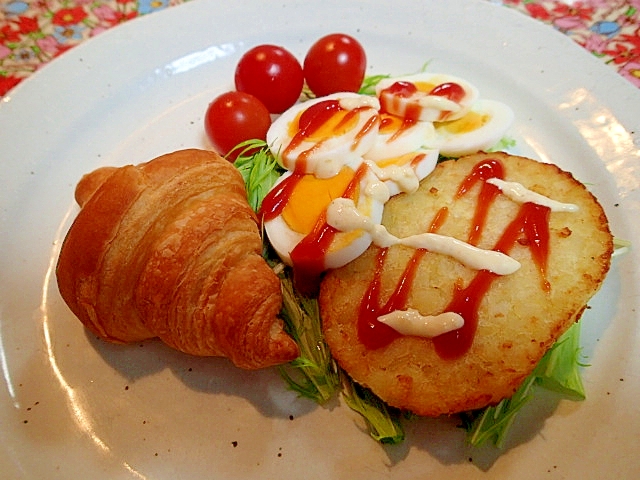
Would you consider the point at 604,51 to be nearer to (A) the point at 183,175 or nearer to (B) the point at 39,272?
(A) the point at 183,175

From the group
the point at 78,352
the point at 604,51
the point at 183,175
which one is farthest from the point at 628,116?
the point at 78,352

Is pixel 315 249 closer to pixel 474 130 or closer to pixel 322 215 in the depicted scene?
pixel 322 215

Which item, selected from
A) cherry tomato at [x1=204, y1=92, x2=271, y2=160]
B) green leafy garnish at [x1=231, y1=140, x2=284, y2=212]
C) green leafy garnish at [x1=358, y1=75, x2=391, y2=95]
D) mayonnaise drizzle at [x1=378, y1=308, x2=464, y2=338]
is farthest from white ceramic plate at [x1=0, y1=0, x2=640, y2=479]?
green leafy garnish at [x1=231, y1=140, x2=284, y2=212]

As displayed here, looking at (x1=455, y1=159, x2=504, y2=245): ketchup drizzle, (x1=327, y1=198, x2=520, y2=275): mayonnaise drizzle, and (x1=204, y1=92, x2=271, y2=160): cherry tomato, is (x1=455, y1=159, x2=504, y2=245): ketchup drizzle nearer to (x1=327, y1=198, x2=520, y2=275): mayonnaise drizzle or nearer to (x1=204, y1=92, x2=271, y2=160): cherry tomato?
(x1=327, y1=198, x2=520, y2=275): mayonnaise drizzle

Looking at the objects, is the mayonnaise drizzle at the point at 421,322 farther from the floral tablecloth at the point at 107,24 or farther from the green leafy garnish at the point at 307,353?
the floral tablecloth at the point at 107,24

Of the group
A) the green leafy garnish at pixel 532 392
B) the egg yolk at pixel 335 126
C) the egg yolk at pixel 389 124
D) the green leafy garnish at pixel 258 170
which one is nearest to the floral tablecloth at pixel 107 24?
the egg yolk at pixel 389 124
